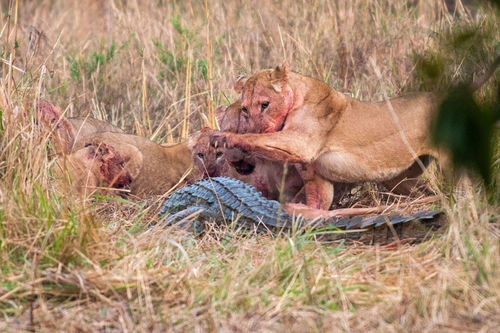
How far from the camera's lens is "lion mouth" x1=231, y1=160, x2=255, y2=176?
609 cm

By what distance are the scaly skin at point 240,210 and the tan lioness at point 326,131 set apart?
0.93 ft

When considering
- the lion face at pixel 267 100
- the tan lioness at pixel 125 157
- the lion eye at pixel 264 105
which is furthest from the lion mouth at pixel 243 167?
the tan lioness at pixel 125 157

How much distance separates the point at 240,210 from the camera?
5.50 meters

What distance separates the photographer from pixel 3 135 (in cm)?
531

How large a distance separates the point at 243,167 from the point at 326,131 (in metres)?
0.72

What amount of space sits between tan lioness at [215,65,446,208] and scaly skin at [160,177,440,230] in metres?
0.28

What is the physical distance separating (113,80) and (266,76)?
3.51m

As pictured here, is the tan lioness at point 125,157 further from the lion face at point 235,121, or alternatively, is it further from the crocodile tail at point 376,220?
the crocodile tail at point 376,220

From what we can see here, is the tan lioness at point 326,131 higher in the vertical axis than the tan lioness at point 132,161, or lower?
higher

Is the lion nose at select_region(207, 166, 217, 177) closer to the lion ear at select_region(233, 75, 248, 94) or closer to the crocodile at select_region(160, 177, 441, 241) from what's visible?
the crocodile at select_region(160, 177, 441, 241)

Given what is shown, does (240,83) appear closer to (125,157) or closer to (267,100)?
(267,100)

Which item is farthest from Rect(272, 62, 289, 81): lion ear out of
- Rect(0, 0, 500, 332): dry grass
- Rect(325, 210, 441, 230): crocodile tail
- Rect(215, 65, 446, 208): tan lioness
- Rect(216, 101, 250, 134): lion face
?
Rect(325, 210, 441, 230): crocodile tail

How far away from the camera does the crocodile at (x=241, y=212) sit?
5.12 m

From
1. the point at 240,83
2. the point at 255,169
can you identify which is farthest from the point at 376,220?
the point at 240,83
